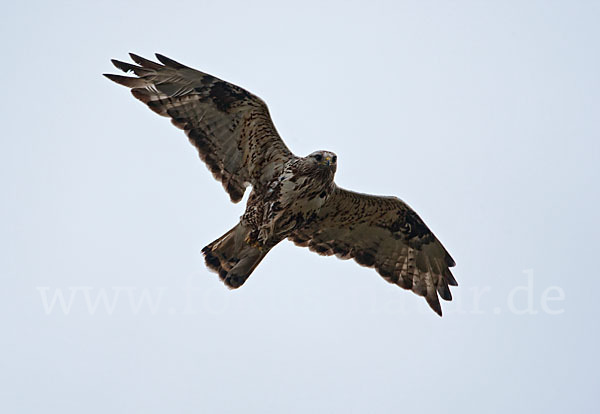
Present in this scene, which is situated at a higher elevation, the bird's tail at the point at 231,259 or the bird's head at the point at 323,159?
the bird's head at the point at 323,159

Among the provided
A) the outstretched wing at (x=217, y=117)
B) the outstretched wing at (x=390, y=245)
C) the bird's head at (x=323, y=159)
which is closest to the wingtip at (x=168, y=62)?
the outstretched wing at (x=217, y=117)

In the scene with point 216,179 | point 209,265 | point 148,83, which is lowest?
point 209,265

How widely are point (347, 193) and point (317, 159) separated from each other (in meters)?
0.90

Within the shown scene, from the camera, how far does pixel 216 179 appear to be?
10.7 metres

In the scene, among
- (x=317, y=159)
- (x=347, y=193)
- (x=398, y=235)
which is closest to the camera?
(x=317, y=159)

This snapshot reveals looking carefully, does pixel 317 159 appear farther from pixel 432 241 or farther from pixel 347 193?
pixel 432 241

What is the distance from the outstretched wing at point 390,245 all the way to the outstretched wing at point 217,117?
117 cm

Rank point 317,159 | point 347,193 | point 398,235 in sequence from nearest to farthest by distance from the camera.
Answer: point 317,159 → point 347,193 → point 398,235

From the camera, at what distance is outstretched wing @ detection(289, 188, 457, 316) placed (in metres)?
11.2

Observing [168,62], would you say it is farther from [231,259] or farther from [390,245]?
[390,245]

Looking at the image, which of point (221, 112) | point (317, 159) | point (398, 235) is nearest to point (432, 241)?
point (398, 235)

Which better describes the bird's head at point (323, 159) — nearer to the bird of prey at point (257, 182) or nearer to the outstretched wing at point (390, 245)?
the bird of prey at point (257, 182)

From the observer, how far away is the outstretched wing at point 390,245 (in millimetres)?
11250

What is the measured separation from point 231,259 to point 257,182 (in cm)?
112
